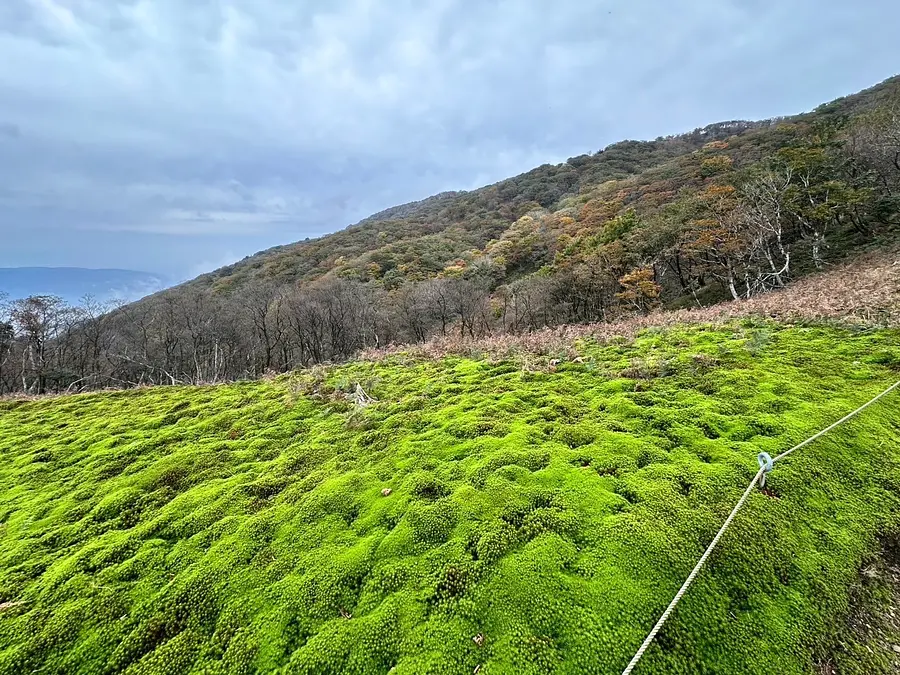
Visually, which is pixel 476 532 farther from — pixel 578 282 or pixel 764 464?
pixel 578 282

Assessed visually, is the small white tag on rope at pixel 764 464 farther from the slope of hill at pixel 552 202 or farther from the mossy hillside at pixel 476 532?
the slope of hill at pixel 552 202

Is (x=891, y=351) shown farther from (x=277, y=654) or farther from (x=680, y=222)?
(x=680, y=222)

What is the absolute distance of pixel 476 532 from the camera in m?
4.31

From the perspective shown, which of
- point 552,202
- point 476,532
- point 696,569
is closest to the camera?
point 696,569

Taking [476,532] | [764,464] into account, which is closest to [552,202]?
[764,464]

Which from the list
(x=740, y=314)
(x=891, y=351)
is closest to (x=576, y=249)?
(x=740, y=314)

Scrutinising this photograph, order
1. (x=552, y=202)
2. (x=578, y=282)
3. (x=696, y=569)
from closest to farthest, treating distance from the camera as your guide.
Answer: (x=696, y=569) < (x=578, y=282) < (x=552, y=202)

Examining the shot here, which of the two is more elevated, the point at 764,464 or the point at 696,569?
the point at 764,464

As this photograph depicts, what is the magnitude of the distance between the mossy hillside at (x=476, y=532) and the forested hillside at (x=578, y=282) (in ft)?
43.1

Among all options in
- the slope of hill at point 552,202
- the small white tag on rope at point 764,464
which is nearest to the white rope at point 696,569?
the small white tag on rope at point 764,464

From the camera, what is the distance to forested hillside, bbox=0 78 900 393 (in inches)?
1085

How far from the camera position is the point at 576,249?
124ft

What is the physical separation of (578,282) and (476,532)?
2982cm

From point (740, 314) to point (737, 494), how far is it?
10.5 meters
